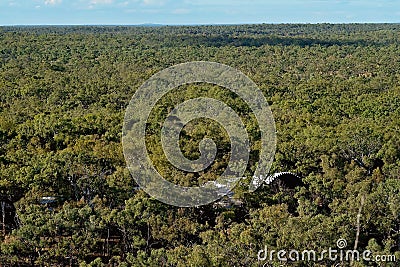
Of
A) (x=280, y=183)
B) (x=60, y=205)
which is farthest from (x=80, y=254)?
(x=280, y=183)

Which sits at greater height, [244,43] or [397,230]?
[244,43]

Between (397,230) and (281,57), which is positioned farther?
(281,57)

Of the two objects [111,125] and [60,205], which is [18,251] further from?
[111,125]

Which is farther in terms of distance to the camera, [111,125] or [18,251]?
[111,125]

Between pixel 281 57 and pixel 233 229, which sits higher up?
pixel 281 57

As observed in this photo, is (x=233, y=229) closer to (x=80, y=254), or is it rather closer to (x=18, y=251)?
(x=80, y=254)

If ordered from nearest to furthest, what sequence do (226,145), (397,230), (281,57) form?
(397,230) → (226,145) → (281,57)

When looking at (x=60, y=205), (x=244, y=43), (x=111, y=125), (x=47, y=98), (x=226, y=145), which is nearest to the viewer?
(x=60, y=205)

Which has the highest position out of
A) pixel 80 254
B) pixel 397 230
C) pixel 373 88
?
pixel 373 88

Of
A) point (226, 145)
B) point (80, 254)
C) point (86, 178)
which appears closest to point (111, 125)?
point (226, 145)
